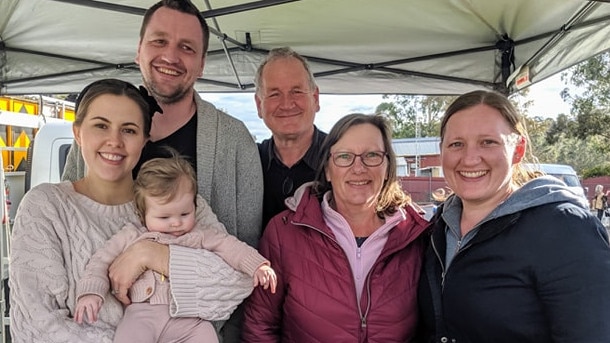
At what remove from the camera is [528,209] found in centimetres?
155

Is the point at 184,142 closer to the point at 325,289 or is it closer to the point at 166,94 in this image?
the point at 166,94

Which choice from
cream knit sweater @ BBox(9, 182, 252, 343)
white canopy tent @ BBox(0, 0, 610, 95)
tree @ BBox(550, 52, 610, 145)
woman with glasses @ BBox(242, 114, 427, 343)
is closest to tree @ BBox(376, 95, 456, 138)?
tree @ BBox(550, 52, 610, 145)

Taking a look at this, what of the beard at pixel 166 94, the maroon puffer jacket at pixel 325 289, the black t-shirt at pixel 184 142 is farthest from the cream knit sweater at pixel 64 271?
the beard at pixel 166 94

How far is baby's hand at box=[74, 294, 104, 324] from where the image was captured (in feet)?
4.58

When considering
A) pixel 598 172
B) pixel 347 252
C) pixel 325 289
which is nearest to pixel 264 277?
pixel 325 289

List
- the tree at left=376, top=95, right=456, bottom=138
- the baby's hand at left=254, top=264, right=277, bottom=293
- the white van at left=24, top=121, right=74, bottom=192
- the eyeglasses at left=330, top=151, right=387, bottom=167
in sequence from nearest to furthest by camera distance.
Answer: the baby's hand at left=254, top=264, right=277, bottom=293
the eyeglasses at left=330, top=151, right=387, bottom=167
the white van at left=24, top=121, right=74, bottom=192
the tree at left=376, top=95, right=456, bottom=138

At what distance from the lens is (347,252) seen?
190 cm

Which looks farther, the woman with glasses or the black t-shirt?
the black t-shirt

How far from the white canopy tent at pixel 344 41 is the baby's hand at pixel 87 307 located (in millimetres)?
2100

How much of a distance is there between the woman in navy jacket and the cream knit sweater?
2.34ft

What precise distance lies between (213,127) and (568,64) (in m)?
2.75

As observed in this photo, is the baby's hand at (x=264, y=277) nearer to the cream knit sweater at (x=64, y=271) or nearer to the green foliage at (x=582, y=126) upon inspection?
Result: the cream knit sweater at (x=64, y=271)

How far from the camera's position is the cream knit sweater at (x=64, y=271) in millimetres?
1383

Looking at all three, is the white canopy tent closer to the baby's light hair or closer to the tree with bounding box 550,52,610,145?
the baby's light hair
